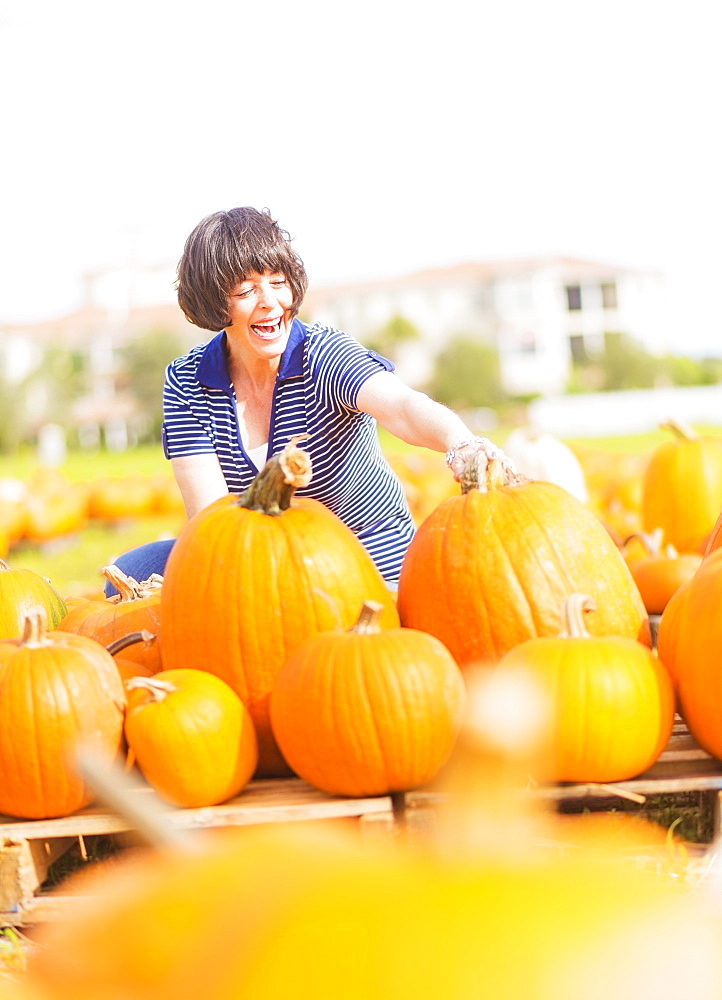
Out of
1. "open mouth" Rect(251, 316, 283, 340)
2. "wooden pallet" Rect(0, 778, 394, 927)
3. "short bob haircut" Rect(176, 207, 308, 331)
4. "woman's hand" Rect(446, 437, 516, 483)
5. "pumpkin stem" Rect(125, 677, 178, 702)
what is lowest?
"wooden pallet" Rect(0, 778, 394, 927)

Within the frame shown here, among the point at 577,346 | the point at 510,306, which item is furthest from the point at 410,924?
the point at 577,346

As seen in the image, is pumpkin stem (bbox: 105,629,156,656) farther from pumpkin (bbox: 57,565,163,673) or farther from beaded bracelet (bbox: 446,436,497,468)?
beaded bracelet (bbox: 446,436,497,468)

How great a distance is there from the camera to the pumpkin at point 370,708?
1.82 meters

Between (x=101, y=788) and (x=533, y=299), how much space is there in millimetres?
67421

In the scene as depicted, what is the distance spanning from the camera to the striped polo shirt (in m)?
2.87

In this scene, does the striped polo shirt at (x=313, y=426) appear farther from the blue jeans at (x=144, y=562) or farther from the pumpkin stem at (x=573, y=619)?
the pumpkin stem at (x=573, y=619)

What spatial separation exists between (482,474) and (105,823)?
957mm

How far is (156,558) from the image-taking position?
10.7ft

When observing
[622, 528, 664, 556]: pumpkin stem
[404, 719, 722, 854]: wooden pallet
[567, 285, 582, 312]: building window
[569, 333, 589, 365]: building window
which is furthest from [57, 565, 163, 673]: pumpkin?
[567, 285, 582, 312]: building window

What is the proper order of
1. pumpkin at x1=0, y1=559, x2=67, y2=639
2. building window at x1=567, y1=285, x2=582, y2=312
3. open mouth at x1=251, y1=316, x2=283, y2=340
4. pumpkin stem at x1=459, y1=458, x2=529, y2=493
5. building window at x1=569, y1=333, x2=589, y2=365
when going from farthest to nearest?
building window at x1=567, y1=285, x2=582, y2=312 → building window at x1=569, y1=333, x2=589, y2=365 → open mouth at x1=251, y1=316, x2=283, y2=340 → pumpkin at x1=0, y1=559, x2=67, y2=639 → pumpkin stem at x1=459, y1=458, x2=529, y2=493

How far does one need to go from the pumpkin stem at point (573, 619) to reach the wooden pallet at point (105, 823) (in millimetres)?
416

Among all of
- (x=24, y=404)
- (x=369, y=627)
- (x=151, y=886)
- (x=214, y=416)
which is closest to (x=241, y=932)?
(x=151, y=886)

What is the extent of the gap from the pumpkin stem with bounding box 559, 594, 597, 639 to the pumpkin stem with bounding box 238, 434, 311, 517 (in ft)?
1.73

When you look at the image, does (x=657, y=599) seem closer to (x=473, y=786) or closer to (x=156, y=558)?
(x=156, y=558)
